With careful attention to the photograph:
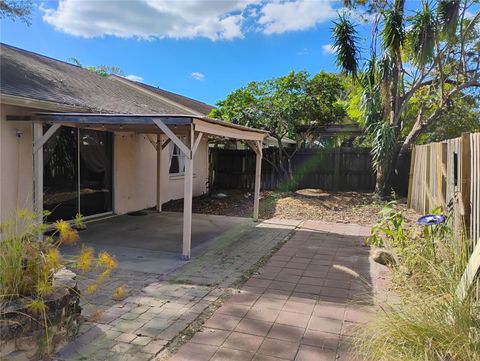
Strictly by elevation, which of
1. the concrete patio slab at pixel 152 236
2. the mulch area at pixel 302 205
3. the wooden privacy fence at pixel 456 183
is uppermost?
the wooden privacy fence at pixel 456 183

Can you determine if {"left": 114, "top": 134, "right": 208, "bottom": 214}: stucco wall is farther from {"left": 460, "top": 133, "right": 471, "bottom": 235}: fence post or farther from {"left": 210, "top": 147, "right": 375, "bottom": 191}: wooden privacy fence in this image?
{"left": 460, "top": 133, "right": 471, "bottom": 235}: fence post

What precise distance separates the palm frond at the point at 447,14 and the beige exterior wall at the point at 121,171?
27.7 feet

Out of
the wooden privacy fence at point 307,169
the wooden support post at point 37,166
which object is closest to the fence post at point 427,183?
the wooden privacy fence at point 307,169

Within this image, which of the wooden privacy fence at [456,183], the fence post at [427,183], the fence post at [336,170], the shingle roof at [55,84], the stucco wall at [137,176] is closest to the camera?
the wooden privacy fence at [456,183]

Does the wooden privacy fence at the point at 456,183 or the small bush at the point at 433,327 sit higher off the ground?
the wooden privacy fence at the point at 456,183

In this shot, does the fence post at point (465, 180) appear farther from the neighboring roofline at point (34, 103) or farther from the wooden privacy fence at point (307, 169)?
the wooden privacy fence at point (307, 169)

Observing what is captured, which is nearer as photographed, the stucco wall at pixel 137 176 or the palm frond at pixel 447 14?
the stucco wall at pixel 137 176

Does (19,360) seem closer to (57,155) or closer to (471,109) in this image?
(57,155)

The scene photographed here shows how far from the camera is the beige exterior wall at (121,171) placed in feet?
21.2

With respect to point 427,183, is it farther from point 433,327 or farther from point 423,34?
point 433,327

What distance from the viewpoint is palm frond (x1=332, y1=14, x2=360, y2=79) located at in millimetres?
11648

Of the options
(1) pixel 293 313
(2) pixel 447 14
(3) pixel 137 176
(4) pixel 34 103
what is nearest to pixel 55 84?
(4) pixel 34 103

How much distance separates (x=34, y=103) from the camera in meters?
6.30

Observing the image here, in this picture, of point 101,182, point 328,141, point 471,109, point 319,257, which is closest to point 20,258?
point 319,257
